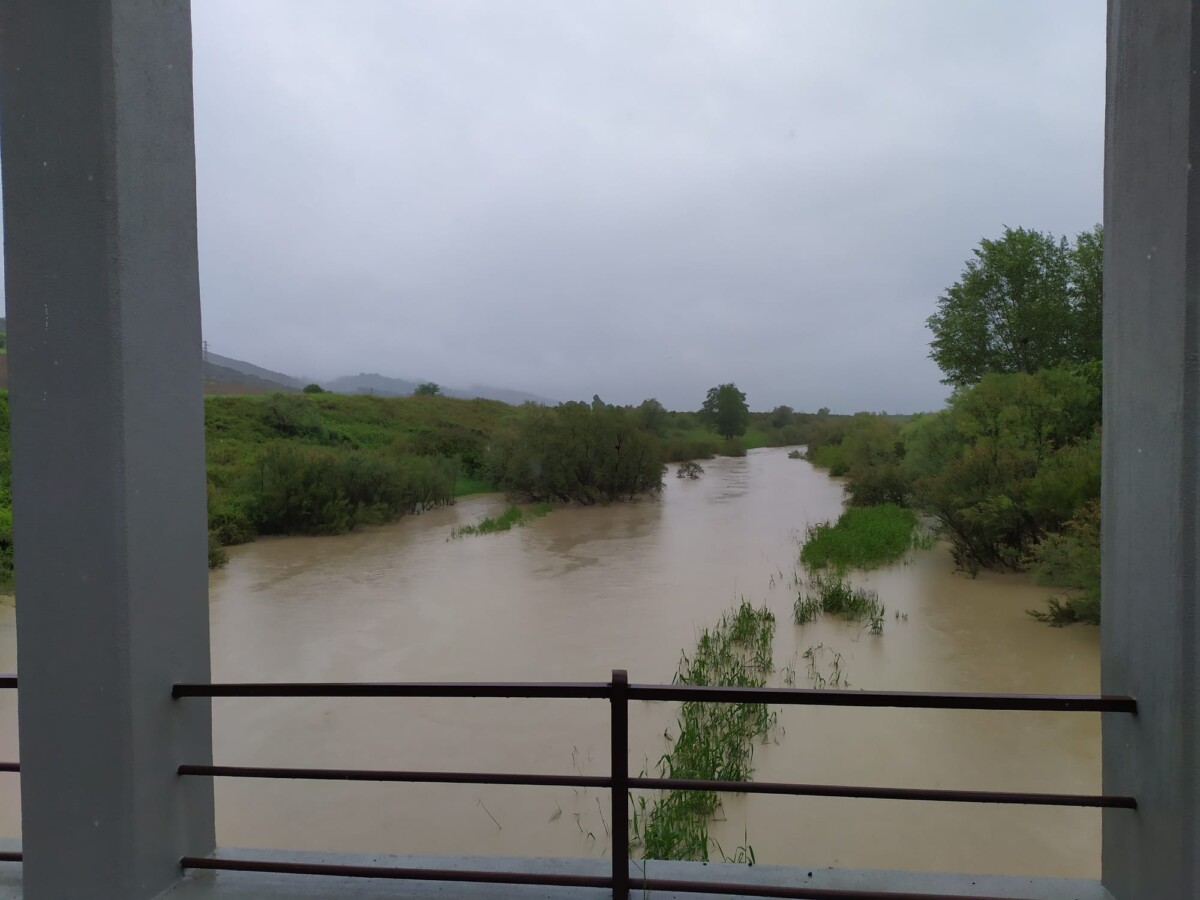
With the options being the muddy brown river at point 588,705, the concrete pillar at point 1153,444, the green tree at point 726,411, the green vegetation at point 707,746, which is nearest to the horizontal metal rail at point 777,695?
the concrete pillar at point 1153,444

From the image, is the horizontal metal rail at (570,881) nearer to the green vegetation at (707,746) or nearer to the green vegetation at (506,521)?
the green vegetation at (707,746)

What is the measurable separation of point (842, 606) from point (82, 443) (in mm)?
9165

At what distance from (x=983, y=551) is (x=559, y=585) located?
21.1ft

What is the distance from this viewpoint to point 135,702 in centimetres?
165

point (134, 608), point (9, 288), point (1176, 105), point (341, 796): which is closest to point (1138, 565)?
point (1176, 105)

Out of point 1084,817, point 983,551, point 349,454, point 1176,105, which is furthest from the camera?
point 349,454

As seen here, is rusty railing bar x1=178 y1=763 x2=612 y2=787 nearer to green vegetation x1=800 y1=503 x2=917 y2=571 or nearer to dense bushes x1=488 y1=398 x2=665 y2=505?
green vegetation x1=800 y1=503 x2=917 y2=571

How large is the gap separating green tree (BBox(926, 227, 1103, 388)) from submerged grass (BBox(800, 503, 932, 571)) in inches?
253

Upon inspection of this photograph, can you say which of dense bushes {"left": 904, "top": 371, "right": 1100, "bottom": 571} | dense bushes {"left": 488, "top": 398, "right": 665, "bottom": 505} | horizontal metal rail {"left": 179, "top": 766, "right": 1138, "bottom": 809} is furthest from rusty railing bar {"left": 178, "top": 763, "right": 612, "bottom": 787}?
dense bushes {"left": 488, "top": 398, "right": 665, "bottom": 505}

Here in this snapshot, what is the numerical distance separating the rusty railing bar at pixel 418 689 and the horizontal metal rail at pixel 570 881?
0.40 m

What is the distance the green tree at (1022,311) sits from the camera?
19469 millimetres

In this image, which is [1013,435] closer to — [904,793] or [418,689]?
[904,793]

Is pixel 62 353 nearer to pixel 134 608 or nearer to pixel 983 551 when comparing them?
pixel 134 608

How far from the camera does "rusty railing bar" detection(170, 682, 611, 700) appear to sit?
1.61m
